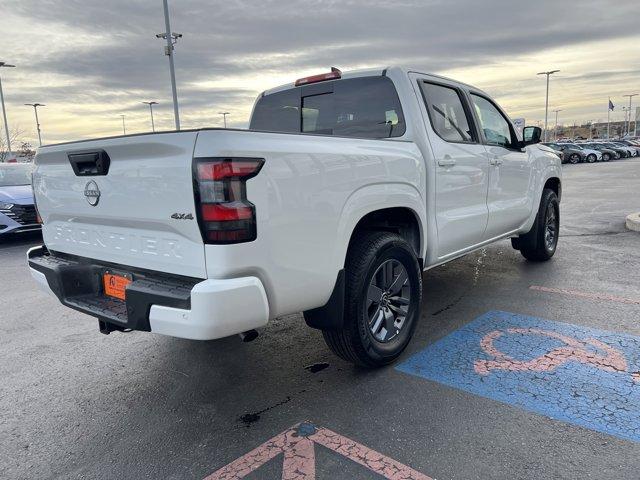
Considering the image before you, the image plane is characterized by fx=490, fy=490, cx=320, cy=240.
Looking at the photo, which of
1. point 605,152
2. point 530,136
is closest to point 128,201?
point 530,136

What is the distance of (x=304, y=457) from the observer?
8.08ft

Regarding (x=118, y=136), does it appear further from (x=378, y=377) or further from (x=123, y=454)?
(x=378, y=377)

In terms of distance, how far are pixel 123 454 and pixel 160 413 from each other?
1.32 feet

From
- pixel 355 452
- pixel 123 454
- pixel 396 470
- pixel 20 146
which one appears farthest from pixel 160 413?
pixel 20 146

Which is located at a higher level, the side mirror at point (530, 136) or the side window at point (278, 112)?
the side window at point (278, 112)

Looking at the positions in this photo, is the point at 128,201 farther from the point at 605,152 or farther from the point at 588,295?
the point at 605,152

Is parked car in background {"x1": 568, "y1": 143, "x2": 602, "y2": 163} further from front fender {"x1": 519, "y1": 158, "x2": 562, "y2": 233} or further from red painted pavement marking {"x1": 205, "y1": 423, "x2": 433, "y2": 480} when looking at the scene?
red painted pavement marking {"x1": 205, "y1": 423, "x2": 433, "y2": 480}

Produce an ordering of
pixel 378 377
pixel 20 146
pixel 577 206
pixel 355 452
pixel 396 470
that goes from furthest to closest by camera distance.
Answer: pixel 20 146 < pixel 577 206 < pixel 378 377 < pixel 355 452 < pixel 396 470

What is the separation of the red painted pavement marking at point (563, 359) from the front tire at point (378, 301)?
0.59m

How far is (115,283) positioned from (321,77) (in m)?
2.42

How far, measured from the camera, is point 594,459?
236cm

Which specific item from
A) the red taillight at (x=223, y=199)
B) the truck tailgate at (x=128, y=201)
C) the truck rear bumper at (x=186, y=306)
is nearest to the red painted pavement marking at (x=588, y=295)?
the truck rear bumper at (x=186, y=306)

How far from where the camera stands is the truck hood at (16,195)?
8.98 metres

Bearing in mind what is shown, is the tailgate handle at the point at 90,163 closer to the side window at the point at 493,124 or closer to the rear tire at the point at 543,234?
the side window at the point at 493,124
